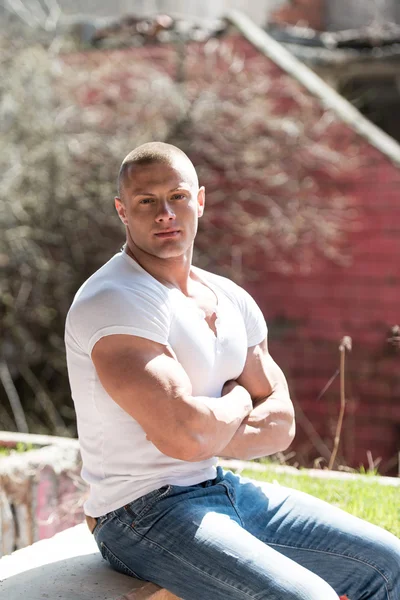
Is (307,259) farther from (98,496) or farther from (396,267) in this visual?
→ (98,496)

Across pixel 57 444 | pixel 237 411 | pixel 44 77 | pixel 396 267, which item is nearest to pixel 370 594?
pixel 237 411

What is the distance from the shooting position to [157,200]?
2232 millimetres

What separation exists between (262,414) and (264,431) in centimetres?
5

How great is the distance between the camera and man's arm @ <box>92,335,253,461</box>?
6.45ft

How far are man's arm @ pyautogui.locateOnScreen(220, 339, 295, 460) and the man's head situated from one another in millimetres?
435

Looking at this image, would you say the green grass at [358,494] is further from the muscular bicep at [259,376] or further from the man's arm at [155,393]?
the man's arm at [155,393]

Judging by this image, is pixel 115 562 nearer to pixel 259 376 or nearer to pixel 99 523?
pixel 99 523

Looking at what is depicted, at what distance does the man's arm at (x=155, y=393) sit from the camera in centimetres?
196

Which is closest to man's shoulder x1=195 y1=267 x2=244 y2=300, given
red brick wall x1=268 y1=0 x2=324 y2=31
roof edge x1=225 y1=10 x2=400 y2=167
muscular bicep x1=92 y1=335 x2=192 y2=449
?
muscular bicep x1=92 y1=335 x2=192 y2=449

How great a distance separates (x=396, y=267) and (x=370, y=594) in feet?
14.2

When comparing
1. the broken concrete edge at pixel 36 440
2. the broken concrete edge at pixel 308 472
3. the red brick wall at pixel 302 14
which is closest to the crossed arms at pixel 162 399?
the broken concrete edge at pixel 308 472

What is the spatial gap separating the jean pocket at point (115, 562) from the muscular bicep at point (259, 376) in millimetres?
603

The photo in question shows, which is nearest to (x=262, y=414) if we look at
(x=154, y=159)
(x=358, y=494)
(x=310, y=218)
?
(x=154, y=159)

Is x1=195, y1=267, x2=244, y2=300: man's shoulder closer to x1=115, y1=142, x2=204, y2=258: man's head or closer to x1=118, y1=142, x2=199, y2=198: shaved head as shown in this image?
x1=115, y1=142, x2=204, y2=258: man's head
